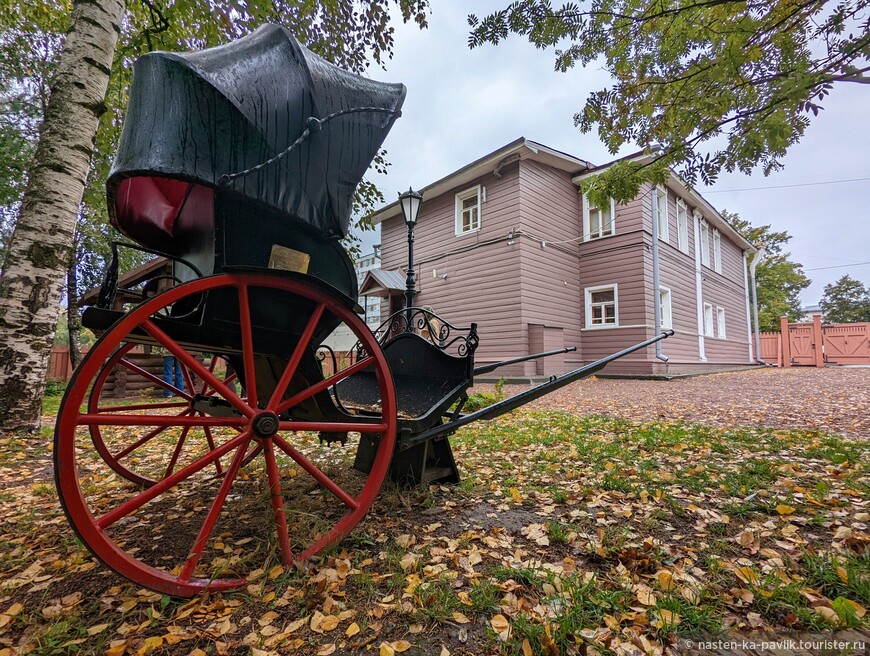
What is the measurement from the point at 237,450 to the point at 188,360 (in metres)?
0.39

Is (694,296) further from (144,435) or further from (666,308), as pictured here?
(144,435)

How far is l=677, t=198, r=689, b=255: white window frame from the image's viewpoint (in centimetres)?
1184

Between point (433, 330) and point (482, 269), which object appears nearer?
point (433, 330)

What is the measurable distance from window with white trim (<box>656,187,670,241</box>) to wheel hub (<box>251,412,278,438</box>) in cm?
1204

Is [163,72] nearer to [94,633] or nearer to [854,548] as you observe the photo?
[94,633]

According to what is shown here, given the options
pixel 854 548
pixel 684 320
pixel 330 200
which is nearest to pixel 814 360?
pixel 684 320

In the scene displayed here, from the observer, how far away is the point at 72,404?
1.13m

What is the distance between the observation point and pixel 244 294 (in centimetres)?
141

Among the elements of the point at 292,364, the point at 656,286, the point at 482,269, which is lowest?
the point at 292,364

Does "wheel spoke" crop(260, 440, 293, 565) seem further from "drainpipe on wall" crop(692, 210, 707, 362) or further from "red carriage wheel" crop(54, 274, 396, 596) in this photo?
"drainpipe on wall" crop(692, 210, 707, 362)

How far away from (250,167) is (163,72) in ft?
1.48

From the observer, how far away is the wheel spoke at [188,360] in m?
1.29

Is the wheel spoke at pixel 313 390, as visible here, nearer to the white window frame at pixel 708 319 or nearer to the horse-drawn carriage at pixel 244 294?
the horse-drawn carriage at pixel 244 294

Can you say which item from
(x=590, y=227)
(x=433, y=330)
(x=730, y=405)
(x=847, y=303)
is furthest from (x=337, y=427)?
(x=847, y=303)
